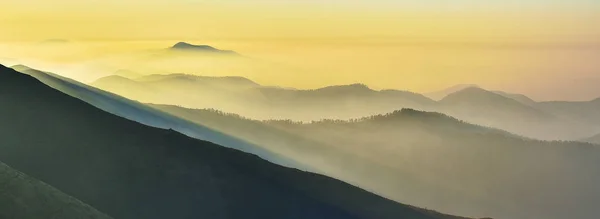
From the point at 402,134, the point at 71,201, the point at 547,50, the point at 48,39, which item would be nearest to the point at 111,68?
the point at 48,39

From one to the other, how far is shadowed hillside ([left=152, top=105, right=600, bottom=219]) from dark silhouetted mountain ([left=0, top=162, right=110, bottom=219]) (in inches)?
24.9

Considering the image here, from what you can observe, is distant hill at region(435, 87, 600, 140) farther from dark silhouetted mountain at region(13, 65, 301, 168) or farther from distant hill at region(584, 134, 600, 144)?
dark silhouetted mountain at region(13, 65, 301, 168)

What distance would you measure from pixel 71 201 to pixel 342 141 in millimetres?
1326

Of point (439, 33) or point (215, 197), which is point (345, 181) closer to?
point (215, 197)

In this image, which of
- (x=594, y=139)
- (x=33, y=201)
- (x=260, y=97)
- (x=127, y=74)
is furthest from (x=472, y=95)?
(x=33, y=201)

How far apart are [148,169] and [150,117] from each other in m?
0.26

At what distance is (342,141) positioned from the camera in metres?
3.46

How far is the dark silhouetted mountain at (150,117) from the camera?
344 cm

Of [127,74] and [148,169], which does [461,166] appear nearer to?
[148,169]

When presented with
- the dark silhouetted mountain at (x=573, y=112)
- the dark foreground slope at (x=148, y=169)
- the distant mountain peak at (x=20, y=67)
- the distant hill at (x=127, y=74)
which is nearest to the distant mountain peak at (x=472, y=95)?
the dark silhouetted mountain at (x=573, y=112)

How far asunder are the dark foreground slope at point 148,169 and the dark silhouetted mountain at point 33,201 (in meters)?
0.10

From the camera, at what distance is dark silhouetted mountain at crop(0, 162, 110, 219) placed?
3.06m

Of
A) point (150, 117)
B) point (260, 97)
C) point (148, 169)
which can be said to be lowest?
point (148, 169)

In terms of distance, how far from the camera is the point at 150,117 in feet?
11.3
